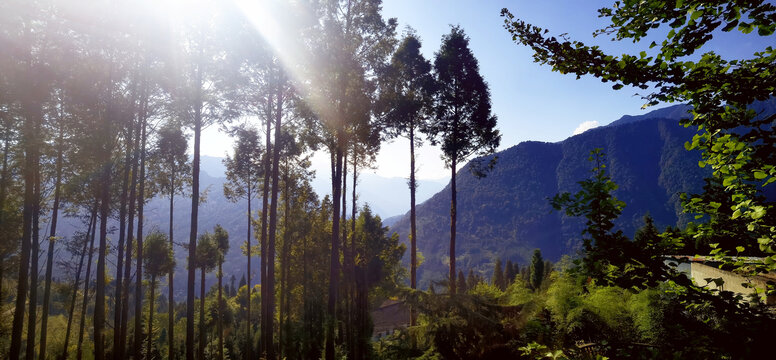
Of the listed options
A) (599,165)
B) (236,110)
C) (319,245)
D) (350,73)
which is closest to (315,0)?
(350,73)

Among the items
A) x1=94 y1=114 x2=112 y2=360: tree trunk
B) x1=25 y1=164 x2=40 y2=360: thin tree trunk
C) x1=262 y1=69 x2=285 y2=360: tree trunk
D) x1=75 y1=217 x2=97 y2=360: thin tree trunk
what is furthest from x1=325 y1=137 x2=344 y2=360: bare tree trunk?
x1=75 y1=217 x2=97 y2=360: thin tree trunk

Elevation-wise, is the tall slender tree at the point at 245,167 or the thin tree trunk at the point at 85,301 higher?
the tall slender tree at the point at 245,167

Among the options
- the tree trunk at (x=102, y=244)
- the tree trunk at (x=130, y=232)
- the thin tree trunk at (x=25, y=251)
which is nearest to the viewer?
the thin tree trunk at (x=25, y=251)

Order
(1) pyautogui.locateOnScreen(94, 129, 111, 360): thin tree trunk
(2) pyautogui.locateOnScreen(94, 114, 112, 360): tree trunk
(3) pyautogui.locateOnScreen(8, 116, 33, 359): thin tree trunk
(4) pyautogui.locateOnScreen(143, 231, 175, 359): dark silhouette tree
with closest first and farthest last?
(3) pyautogui.locateOnScreen(8, 116, 33, 359): thin tree trunk → (2) pyautogui.locateOnScreen(94, 114, 112, 360): tree trunk → (1) pyautogui.locateOnScreen(94, 129, 111, 360): thin tree trunk → (4) pyautogui.locateOnScreen(143, 231, 175, 359): dark silhouette tree

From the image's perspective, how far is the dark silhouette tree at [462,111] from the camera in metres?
15.0

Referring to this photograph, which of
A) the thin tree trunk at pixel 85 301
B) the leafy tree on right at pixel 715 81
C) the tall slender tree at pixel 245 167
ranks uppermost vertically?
the tall slender tree at pixel 245 167

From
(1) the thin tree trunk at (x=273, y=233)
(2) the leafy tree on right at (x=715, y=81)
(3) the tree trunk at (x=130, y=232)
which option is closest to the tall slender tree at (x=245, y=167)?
(1) the thin tree trunk at (x=273, y=233)

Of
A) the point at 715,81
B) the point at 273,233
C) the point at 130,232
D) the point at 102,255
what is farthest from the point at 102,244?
the point at 715,81

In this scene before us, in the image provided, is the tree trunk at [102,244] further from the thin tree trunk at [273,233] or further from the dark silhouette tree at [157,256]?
the dark silhouette tree at [157,256]

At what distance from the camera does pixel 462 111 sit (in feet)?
49.7

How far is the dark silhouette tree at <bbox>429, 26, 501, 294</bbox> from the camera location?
15.0 metres

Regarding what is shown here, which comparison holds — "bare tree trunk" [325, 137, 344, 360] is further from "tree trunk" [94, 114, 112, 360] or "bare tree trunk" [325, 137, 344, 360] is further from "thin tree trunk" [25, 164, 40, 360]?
"thin tree trunk" [25, 164, 40, 360]

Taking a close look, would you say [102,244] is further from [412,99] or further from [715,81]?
[715,81]

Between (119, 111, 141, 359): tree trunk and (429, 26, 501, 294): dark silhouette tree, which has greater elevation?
(429, 26, 501, 294): dark silhouette tree
